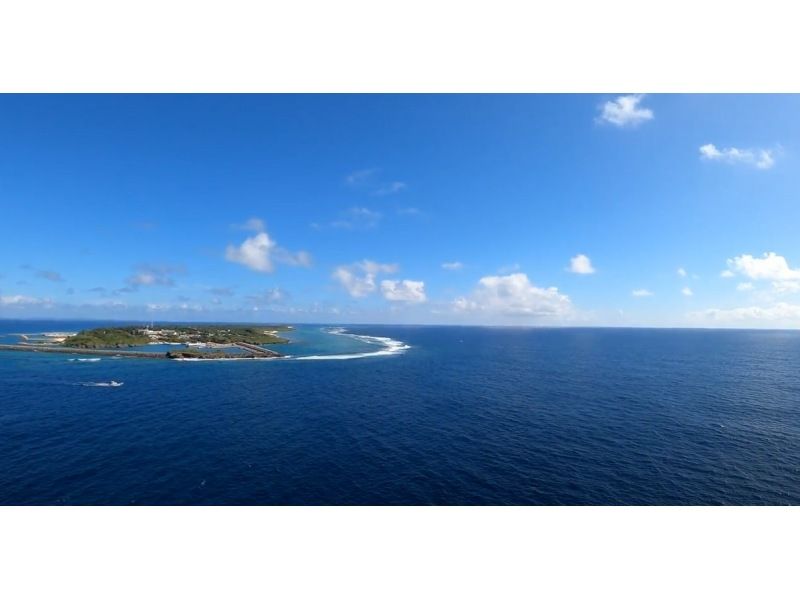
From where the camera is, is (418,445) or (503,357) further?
(503,357)

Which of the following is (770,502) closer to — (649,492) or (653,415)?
(649,492)

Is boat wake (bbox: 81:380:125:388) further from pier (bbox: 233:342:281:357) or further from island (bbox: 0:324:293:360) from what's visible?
pier (bbox: 233:342:281:357)

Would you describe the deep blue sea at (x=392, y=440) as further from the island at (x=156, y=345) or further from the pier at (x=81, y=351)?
the island at (x=156, y=345)

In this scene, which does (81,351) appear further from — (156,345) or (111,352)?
(156,345)

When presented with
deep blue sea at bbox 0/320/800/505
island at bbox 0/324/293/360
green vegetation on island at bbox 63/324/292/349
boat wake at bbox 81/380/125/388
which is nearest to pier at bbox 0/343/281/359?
island at bbox 0/324/293/360

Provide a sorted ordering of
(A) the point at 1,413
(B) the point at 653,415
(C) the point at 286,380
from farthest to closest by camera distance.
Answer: (C) the point at 286,380 < (B) the point at 653,415 < (A) the point at 1,413

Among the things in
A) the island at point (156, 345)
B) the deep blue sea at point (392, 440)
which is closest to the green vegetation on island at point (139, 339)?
the island at point (156, 345)

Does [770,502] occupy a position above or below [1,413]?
below

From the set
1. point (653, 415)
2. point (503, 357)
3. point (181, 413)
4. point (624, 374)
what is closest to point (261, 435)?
point (181, 413)
